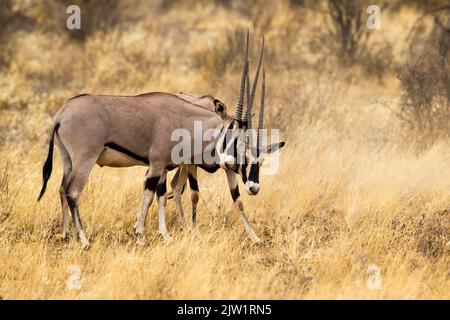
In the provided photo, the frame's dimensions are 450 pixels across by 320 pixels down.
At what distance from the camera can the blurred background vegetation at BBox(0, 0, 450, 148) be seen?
1173cm

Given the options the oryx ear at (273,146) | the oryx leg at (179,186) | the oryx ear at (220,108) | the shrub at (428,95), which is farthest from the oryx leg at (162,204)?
the shrub at (428,95)

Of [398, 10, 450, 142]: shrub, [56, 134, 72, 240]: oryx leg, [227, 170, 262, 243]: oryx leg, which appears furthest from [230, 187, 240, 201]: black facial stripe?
[398, 10, 450, 142]: shrub

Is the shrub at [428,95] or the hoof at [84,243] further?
the shrub at [428,95]

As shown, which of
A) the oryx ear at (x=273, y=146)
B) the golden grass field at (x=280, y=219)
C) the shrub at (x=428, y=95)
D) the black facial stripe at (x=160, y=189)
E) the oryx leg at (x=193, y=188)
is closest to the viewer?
the golden grass field at (x=280, y=219)

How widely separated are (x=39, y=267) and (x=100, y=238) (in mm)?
936

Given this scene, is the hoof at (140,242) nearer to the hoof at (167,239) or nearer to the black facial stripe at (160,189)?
the hoof at (167,239)

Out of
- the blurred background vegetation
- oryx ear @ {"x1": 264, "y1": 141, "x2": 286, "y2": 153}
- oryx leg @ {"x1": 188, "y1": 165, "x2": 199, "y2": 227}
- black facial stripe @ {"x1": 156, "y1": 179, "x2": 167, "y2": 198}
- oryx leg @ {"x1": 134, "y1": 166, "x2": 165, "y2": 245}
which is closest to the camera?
oryx leg @ {"x1": 134, "y1": 166, "x2": 165, "y2": 245}

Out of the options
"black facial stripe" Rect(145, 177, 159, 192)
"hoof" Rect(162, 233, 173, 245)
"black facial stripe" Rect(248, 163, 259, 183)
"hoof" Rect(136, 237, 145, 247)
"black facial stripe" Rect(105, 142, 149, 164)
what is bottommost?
"hoof" Rect(136, 237, 145, 247)

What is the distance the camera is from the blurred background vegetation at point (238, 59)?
1173 cm

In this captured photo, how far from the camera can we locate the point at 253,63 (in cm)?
1566

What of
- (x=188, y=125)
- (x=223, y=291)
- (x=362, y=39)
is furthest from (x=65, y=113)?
(x=362, y=39)

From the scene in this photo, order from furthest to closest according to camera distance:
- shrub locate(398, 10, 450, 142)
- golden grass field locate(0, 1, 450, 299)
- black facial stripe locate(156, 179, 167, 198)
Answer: shrub locate(398, 10, 450, 142) → black facial stripe locate(156, 179, 167, 198) → golden grass field locate(0, 1, 450, 299)

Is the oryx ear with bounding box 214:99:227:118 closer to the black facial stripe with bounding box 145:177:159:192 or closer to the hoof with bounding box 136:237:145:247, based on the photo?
the black facial stripe with bounding box 145:177:159:192
